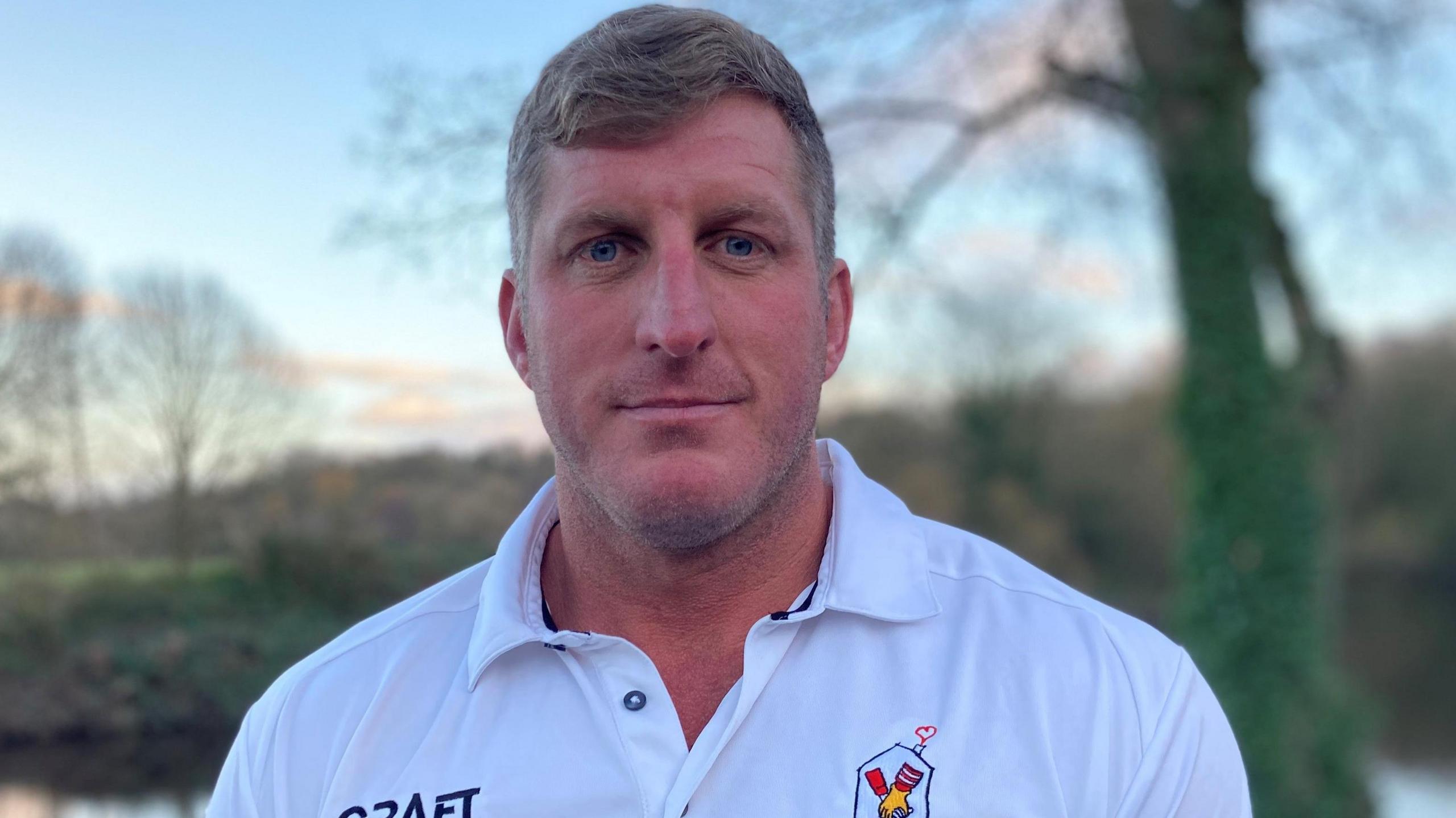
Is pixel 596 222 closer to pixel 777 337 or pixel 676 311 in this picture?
pixel 676 311

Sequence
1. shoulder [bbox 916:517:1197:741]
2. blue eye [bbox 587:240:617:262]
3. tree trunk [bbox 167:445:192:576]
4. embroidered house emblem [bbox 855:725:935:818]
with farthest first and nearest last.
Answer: tree trunk [bbox 167:445:192:576]
blue eye [bbox 587:240:617:262]
shoulder [bbox 916:517:1197:741]
embroidered house emblem [bbox 855:725:935:818]

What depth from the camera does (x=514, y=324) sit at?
70.2 inches

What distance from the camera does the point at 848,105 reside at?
25.4 feet

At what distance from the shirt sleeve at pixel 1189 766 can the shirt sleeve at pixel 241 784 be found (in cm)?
115

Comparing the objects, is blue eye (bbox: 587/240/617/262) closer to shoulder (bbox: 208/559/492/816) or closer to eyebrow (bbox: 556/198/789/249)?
eyebrow (bbox: 556/198/789/249)

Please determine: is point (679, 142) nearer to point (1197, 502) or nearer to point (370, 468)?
point (1197, 502)

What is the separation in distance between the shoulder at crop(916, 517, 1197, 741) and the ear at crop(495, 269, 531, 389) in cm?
70

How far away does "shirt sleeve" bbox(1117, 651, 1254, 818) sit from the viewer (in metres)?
1.36

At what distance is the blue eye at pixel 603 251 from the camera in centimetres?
154

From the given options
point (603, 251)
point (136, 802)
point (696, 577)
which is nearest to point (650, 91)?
point (603, 251)

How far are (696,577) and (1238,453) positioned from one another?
633cm

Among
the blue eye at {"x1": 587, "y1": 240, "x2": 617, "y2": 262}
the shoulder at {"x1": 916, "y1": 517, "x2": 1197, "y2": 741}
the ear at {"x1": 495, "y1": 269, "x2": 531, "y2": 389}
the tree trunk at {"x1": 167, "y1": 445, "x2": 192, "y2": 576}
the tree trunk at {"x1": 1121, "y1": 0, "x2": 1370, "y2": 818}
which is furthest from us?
the tree trunk at {"x1": 167, "y1": 445, "x2": 192, "y2": 576}

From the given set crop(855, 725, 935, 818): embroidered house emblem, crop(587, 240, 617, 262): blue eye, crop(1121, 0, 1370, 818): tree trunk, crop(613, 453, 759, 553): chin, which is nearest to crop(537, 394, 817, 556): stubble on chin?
crop(613, 453, 759, 553): chin

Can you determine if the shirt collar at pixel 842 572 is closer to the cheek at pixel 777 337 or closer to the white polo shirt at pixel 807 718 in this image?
the white polo shirt at pixel 807 718
